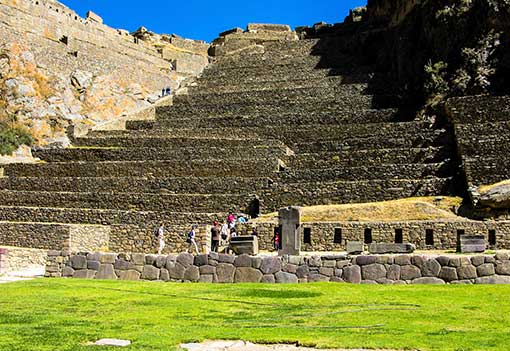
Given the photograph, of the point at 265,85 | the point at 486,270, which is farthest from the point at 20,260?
the point at 265,85

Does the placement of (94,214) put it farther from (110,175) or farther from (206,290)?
(206,290)

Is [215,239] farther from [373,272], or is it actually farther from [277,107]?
[277,107]

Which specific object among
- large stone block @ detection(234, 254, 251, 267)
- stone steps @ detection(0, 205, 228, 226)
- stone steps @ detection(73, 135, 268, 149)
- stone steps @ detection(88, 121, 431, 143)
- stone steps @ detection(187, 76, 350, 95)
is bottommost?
large stone block @ detection(234, 254, 251, 267)

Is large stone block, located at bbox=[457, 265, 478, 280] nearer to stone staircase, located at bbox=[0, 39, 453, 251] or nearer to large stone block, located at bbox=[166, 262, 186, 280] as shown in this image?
large stone block, located at bbox=[166, 262, 186, 280]

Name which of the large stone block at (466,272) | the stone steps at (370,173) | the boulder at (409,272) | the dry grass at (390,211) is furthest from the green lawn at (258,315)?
the stone steps at (370,173)

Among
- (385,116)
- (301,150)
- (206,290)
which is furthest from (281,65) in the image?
(206,290)

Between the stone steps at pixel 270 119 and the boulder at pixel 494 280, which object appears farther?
the stone steps at pixel 270 119

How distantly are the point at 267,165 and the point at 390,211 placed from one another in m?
9.48

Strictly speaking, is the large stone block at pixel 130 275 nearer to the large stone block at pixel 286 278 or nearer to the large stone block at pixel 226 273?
the large stone block at pixel 226 273

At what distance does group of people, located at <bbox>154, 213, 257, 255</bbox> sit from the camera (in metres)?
27.2

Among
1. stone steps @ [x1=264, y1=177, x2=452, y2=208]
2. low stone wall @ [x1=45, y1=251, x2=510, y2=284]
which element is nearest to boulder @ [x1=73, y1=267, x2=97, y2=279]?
low stone wall @ [x1=45, y1=251, x2=510, y2=284]

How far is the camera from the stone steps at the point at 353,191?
1266 inches

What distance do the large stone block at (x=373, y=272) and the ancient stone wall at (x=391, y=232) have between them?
30.9ft

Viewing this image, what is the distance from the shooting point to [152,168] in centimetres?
3866
